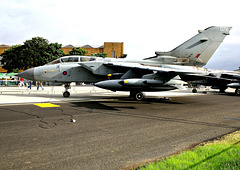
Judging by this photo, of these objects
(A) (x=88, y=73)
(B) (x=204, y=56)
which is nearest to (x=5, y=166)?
(A) (x=88, y=73)

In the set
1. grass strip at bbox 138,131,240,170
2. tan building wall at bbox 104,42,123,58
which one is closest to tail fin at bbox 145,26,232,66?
grass strip at bbox 138,131,240,170

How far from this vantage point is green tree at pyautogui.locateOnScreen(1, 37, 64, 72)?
4441 centimetres

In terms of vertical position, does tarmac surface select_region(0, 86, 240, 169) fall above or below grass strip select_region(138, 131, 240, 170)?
below

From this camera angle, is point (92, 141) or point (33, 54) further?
point (33, 54)

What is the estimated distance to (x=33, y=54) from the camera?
4431 centimetres

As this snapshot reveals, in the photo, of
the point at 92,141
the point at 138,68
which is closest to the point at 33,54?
the point at 138,68

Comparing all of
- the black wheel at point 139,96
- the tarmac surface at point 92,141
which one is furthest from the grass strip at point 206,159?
the black wheel at point 139,96

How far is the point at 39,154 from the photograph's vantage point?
3.39 metres

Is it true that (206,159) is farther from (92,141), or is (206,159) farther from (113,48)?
(113,48)

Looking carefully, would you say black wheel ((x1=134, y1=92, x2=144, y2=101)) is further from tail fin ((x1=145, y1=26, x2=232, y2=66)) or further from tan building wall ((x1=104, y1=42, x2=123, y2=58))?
tan building wall ((x1=104, y1=42, x2=123, y2=58))

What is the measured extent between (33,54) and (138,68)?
131 ft

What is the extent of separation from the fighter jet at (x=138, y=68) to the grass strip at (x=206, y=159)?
8117mm

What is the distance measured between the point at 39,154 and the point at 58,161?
525 mm

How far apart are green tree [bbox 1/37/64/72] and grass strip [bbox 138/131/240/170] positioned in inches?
1849
